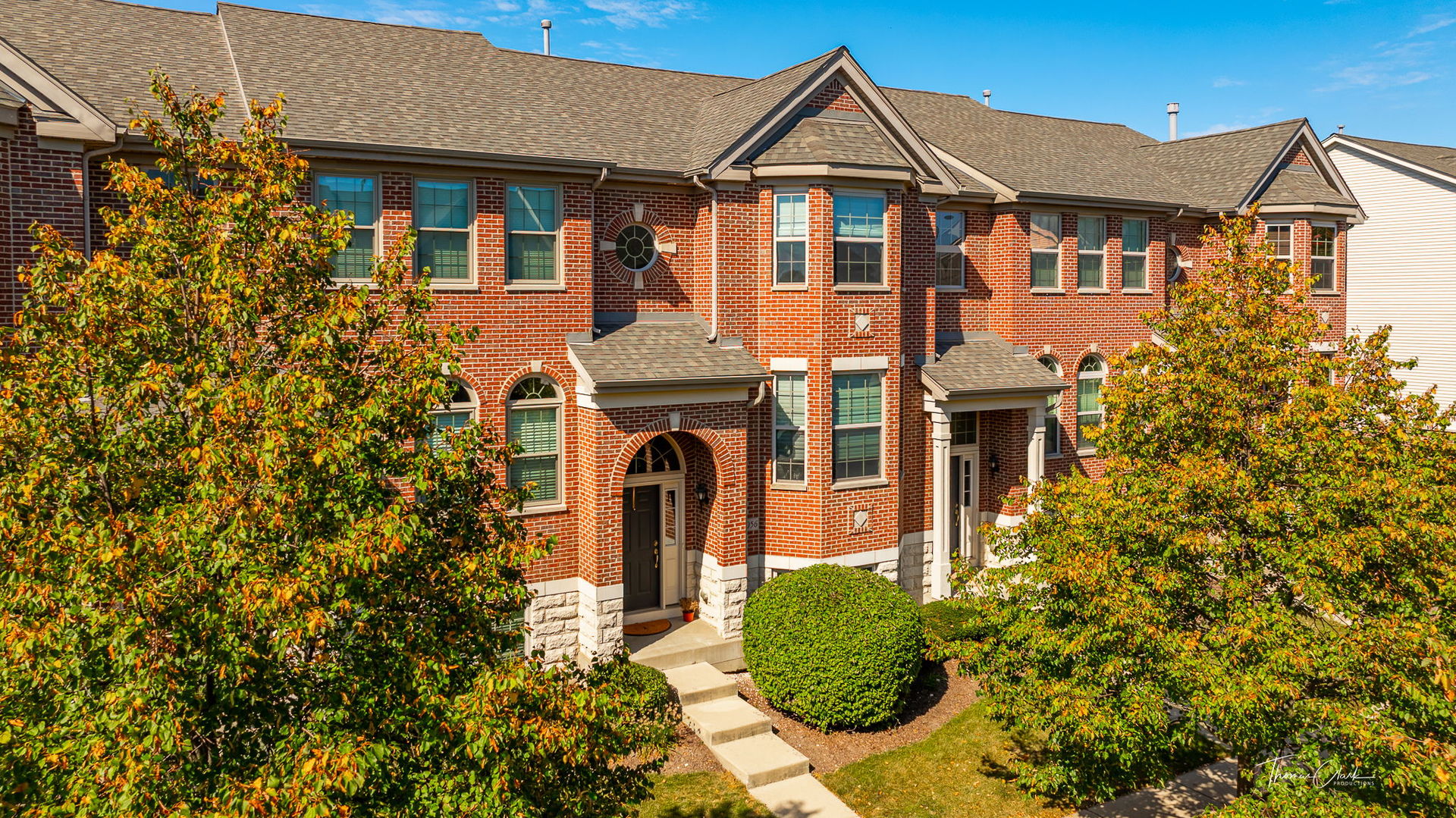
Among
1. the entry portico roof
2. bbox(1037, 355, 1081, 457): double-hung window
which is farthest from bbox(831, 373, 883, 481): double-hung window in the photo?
bbox(1037, 355, 1081, 457): double-hung window

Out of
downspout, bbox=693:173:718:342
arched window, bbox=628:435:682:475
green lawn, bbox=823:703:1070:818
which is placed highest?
downspout, bbox=693:173:718:342

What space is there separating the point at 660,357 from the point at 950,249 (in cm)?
815

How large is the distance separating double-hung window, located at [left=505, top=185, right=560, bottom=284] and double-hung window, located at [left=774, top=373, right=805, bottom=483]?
183 inches

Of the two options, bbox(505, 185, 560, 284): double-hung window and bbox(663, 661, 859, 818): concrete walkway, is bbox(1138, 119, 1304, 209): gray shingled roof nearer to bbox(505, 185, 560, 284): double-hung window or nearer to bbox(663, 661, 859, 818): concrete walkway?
bbox(505, 185, 560, 284): double-hung window

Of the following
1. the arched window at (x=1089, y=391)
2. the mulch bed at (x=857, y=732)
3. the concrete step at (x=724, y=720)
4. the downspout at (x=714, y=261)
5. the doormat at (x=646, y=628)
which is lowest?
the mulch bed at (x=857, y=732)

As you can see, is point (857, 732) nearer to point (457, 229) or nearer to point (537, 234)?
point (537, 234)

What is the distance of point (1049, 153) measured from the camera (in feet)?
76.8

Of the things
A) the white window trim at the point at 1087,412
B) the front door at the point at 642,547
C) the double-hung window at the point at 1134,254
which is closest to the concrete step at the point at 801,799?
the front door at the point at 642,547

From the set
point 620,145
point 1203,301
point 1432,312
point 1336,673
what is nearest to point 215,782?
point 1336,673

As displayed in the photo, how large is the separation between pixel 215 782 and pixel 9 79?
35.4ft

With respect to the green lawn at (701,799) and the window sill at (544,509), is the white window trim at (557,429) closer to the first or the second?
the window sill at (544,509)

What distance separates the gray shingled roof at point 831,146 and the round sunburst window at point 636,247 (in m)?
2.41

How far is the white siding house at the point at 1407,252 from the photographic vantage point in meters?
30.0

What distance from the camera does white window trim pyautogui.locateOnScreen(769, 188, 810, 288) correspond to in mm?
16844
